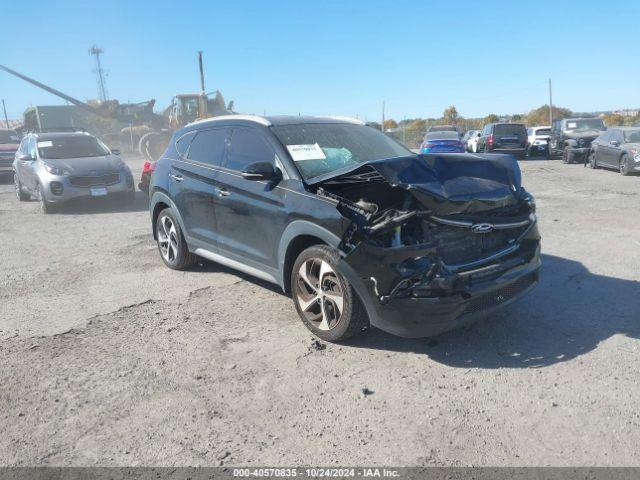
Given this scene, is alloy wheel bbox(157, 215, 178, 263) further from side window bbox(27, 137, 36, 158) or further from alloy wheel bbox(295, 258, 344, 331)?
side window bbox(27, 137, 36, 158)

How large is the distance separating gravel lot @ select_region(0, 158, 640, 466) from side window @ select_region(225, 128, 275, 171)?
134 centimetres

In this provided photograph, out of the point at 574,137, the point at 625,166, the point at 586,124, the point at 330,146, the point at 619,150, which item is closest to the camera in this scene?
the point at 330,146

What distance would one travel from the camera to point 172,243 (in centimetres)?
607

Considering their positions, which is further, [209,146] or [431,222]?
[209,146]

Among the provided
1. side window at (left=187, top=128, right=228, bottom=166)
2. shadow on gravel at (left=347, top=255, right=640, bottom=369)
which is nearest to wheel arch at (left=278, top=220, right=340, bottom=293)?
shadow on gravel at (left=347, top=255, right=640, bottom=369)

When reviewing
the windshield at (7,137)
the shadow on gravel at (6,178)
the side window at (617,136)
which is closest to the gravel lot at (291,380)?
the side window at (617,136)

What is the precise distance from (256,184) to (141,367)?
1.80 meters

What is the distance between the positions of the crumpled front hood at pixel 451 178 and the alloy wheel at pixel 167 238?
2562 mm

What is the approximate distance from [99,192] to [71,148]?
5.74 feet

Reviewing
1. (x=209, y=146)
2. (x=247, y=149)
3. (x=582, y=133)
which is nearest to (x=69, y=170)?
(x=209, y=146)

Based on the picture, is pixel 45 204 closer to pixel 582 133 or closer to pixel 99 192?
pixel 99 192

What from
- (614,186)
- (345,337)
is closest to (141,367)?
(345,337)

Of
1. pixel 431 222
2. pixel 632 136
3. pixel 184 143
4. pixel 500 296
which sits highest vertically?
pixel 184 143

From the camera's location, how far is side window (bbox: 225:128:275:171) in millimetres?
4590
